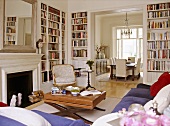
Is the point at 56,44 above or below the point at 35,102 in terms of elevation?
above

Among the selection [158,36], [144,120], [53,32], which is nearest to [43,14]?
[53,32]

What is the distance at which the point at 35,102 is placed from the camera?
13.9ft

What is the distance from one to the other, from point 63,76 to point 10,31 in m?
1.91

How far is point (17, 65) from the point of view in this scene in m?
4.09

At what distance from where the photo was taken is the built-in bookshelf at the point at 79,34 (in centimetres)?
637

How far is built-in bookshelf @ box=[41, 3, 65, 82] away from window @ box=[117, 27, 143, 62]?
18.2ft

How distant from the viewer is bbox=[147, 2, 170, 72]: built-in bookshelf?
544cm

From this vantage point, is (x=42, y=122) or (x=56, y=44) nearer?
(x=42, y=122)

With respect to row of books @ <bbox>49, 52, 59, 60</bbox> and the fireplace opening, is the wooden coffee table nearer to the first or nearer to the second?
the fireplace opening

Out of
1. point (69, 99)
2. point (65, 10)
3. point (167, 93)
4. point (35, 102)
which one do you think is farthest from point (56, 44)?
point (167, 93)

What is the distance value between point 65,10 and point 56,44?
129cm

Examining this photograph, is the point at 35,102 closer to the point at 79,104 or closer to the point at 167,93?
the point at 79,104

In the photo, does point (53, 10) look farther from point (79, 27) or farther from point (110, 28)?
point (110, 28)

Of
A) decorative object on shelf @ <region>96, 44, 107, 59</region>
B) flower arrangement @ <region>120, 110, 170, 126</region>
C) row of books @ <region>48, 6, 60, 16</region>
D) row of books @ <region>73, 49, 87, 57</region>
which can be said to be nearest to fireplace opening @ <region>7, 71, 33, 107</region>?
row of books @ <region>48, 6, 60, 16</region>
